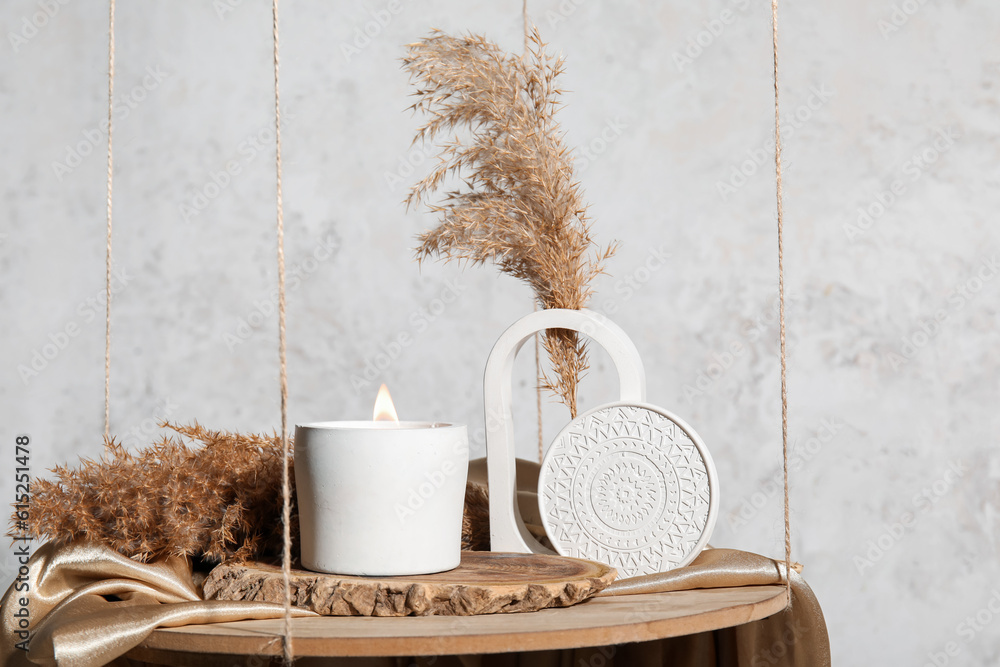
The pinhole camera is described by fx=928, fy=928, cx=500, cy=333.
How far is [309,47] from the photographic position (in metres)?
2.31

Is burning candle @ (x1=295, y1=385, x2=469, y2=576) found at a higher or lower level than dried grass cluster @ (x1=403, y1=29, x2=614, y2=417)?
lower

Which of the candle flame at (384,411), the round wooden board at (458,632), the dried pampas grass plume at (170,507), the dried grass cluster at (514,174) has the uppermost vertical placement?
the dried grass cluster at (514,174)

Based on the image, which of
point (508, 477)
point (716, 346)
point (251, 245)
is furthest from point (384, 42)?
point (508, 477)

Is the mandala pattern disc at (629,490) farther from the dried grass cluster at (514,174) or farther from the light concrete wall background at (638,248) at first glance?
the light concrete wall background at (638,248)

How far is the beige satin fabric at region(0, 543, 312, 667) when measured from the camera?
81 cm

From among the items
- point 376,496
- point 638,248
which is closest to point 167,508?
point 376,496

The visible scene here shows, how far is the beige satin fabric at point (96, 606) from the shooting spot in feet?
2.65

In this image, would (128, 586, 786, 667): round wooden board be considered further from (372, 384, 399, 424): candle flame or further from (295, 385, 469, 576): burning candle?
(372, 384, 399, 424): candle flame

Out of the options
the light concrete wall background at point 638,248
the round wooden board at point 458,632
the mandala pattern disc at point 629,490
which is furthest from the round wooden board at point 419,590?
the light concrete wall background at point 638,248

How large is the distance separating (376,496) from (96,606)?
29 centimetres

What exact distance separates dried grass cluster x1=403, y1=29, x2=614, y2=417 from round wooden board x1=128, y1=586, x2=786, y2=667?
43cm

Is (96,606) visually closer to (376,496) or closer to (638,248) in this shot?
(376,496)

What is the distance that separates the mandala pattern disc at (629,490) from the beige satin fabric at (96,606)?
1.23 feet

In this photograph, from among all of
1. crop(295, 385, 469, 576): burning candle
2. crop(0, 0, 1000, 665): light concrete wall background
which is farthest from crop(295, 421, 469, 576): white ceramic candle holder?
crop(0, 0, 1000, 665): light concrete wall background
